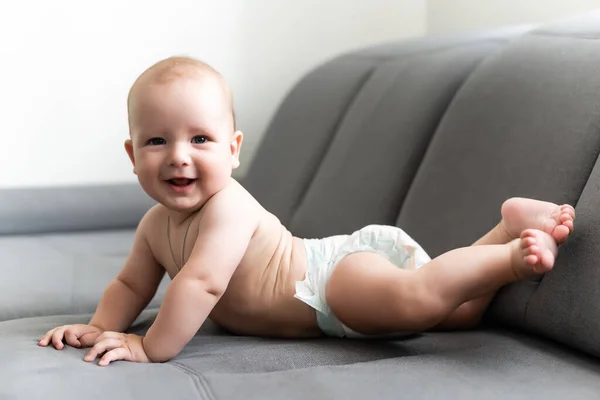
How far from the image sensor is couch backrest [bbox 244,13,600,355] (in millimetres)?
1215

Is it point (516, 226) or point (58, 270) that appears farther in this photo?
point (58, 270)

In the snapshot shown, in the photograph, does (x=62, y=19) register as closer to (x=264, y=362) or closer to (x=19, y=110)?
(x=19, y=110)

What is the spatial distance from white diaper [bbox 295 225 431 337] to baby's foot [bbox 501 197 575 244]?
0.47 feet

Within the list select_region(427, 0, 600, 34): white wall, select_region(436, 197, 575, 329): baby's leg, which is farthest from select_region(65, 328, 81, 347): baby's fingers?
select_region(427, 0, 600, 34): white wall

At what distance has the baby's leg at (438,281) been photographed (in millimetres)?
1121

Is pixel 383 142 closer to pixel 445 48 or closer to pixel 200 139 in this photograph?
pixel 445 48

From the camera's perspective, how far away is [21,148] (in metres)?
2.55

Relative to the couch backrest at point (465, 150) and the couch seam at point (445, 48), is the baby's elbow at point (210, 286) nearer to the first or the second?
the couch backrest at point (465, 150)

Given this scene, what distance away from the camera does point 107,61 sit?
2.57m

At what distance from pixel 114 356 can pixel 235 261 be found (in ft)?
0.68

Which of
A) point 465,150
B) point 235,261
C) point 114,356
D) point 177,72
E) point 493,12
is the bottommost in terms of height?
point 114,356

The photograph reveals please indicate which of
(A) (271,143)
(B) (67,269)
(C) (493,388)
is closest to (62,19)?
(A) (271,143)

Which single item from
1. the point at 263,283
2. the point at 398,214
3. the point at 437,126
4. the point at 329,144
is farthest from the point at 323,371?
the point at 329,144

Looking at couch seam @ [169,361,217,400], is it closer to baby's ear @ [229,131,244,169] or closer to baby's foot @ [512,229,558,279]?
baby's ear @ [229,131,244,169]
